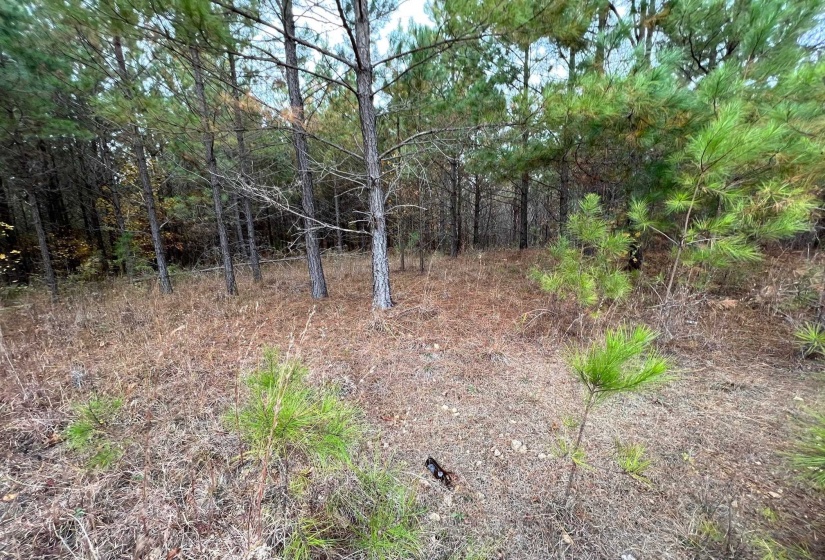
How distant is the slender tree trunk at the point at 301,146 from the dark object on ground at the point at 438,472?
301 cm

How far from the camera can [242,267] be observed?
10.3 m

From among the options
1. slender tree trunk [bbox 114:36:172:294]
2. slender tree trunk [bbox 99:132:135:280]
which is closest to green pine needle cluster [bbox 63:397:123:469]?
slender tree trunk [bbox 114:36:172:294]

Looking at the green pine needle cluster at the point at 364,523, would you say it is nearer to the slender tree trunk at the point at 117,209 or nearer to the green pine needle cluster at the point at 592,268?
the green pine needle cluster at the point at 592,268

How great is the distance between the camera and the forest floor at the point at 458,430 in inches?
57.4

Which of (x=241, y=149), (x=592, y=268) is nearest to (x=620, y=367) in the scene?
(x=592, y=268)

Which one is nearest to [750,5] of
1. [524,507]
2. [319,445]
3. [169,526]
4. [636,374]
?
[636,374]

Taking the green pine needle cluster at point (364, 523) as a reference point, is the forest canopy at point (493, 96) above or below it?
above

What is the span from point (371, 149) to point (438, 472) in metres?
3.62

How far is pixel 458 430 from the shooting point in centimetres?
224

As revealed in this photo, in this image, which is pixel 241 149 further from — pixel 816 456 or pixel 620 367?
pixel 816 456

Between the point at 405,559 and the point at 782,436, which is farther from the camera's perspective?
the point at 782,436

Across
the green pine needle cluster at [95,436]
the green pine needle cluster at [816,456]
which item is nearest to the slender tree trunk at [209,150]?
the green pine needle cluster at [95,436]

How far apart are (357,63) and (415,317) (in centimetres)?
326

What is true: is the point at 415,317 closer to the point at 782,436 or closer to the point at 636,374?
the point at 636,374
